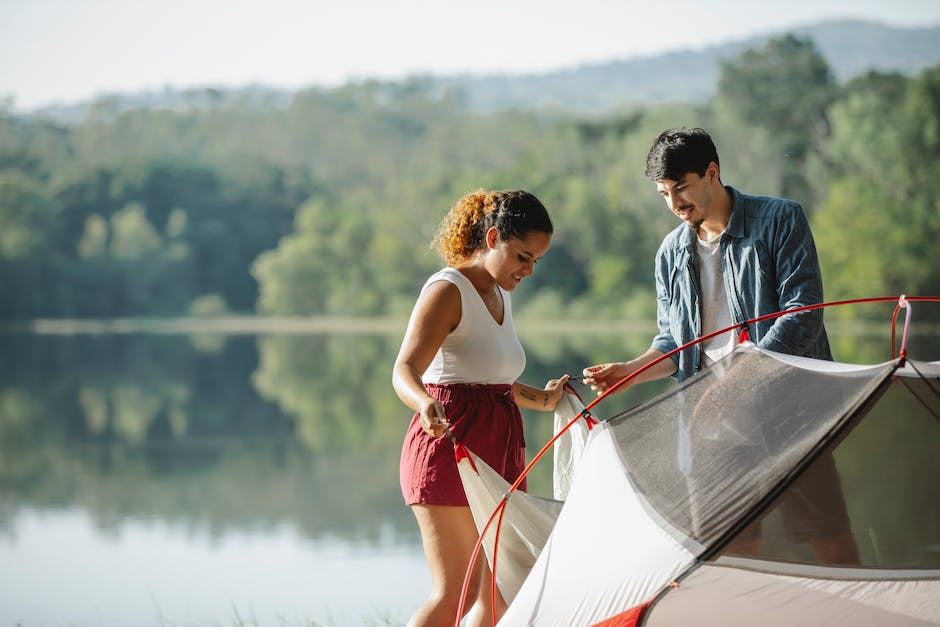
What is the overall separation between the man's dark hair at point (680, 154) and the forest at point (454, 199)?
2189cm

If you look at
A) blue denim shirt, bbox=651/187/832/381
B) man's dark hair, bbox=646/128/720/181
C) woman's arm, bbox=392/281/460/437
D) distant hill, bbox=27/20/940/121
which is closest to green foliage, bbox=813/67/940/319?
blue denim shirt, bbox=651/187/832/381

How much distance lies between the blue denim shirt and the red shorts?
0.45 m

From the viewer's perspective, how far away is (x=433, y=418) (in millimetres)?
2137

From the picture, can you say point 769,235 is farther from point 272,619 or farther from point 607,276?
point 607,276

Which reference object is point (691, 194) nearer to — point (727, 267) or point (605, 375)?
point (727, 267)

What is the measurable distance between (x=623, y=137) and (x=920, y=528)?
33162mm

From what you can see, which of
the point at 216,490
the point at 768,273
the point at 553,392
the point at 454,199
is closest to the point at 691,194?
the point at 768,273

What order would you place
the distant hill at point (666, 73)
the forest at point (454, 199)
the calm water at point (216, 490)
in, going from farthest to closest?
the distant hill at point (666, 73), the forest at point (454, 199), the calm water at point (216, 490)

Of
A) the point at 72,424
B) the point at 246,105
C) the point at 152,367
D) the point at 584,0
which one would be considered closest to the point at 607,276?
the point at 152,367

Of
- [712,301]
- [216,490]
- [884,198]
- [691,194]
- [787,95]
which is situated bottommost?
[216,490]

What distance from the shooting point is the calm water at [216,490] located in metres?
5.62

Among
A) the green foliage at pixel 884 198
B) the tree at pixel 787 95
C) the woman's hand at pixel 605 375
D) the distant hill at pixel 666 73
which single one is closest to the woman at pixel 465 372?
the woman's hand at pixel 605 375

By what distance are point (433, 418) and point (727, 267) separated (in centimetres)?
73

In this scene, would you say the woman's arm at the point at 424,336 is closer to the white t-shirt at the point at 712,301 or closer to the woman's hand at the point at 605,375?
the woman's hand at the point at 605,375
